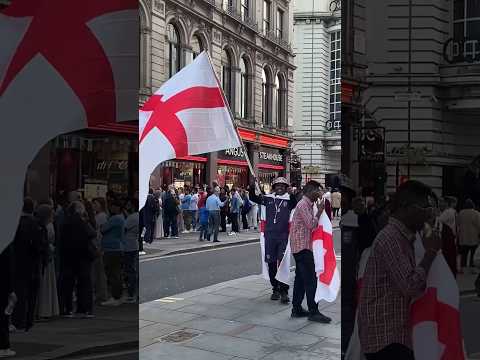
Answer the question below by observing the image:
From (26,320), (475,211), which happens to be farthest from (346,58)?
(26,320)

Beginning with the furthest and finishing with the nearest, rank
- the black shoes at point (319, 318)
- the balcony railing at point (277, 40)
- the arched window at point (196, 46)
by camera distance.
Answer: the black shoes at point (319, 318) < the balcony railing at point (277, 40) < the arched window at point (196, 46)

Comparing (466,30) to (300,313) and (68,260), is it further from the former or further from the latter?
(300,313)

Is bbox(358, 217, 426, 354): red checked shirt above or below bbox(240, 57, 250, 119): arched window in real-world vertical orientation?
below

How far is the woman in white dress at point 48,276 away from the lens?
1753 millimetres

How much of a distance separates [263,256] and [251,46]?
10.8 feet

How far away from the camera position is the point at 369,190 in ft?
8.08

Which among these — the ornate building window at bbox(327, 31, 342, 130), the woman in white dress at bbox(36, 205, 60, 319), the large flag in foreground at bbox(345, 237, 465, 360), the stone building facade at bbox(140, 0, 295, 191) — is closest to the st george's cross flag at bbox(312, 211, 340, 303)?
the stone building facade at bbox(140, 0, 295, 191)

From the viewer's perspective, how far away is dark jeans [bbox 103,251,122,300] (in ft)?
6.18

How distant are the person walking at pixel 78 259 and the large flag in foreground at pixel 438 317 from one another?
3.97 feet

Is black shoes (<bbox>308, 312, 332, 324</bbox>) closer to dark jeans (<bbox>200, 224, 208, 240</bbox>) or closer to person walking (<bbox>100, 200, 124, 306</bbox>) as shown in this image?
dark jeans (<bbox>200, 224, 208, 240</bbox>)

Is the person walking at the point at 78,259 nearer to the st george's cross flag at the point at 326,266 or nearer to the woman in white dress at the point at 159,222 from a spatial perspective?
the woman in white dress at the point at 159,222

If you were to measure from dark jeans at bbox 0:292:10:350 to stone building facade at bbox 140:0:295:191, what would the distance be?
36.9 inches

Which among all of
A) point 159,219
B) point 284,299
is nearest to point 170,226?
point 159,219

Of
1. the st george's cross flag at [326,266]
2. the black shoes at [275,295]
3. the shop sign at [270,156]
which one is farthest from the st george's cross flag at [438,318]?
the black shoes at [275,295]
